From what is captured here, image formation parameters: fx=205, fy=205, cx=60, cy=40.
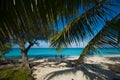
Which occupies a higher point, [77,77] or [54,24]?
[54,24]

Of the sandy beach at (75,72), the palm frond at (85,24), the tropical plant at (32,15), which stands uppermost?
the palm frond at (85,24)

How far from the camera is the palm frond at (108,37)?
10.8 feet

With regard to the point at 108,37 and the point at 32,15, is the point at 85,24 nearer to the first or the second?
the point at 108,37

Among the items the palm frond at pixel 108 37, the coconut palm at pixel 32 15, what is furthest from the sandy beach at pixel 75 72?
the coconut palm at pixel 32 15

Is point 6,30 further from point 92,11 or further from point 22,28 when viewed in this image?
point 92,11

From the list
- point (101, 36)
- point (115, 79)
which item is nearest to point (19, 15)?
point (101, 36)

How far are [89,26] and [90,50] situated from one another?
1.85ft

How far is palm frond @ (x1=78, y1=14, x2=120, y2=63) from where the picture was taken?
10.8ft

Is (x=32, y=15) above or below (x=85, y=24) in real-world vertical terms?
below

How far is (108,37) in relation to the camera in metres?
3.34

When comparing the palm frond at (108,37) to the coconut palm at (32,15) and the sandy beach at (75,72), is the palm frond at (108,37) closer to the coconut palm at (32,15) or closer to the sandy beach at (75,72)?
the coconut palm at (32,15)

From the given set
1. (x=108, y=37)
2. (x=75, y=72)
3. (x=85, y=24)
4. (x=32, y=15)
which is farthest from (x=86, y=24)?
(x=75, y=72)

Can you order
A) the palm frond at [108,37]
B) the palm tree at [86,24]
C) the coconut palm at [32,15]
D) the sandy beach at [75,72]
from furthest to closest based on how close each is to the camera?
the sandy beach at [75,72]
the palm frond at [108,37]
the palm tree at [86,24]
the coconut palm at [32,15]

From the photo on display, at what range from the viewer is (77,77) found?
10008mm
